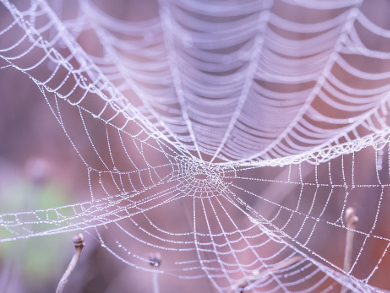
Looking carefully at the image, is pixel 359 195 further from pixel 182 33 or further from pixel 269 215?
pixel 182 33

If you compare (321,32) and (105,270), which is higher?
(321,32)

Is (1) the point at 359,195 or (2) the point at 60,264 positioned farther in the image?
(1) the point at 359,195

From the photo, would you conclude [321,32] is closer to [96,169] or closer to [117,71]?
[117,71]

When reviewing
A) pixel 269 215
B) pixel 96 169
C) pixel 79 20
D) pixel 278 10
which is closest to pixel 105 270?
pixel 96 169

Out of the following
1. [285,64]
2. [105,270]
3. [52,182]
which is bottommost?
[105,270]

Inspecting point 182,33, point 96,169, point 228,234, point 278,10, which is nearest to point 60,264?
point 96,169

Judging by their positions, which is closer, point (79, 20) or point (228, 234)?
point (79, 20)
